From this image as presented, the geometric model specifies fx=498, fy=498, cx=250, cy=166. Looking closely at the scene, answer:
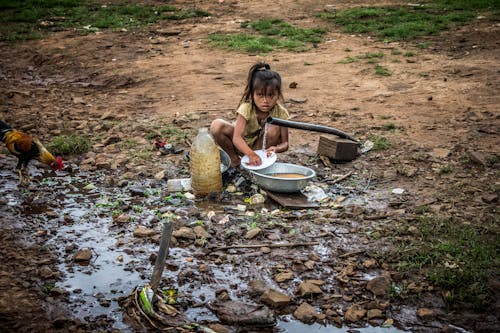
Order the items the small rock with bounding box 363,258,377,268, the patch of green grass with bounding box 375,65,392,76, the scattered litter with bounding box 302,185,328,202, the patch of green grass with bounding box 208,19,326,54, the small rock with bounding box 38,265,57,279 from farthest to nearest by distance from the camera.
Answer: the patch of green grass with bounding box 208,19,326,54 → the patch of green grass with bounding box 375,65,392,76 → the scattered litter with bounding box 302,185,328,202 → the small rock with bounding box 363,258,377,268 → the small rock with bounding box 38,265,57,279

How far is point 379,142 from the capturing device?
463cm

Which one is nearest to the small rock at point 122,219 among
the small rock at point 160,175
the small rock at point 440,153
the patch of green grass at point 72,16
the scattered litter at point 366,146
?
the small rock at point 160,175

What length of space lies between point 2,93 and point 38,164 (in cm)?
248

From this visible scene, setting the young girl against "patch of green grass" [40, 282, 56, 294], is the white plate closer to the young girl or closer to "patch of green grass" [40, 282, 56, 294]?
the young girl

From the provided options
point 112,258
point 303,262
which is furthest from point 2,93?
point 303,262

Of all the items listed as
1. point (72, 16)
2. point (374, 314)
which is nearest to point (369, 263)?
point (374, 314)

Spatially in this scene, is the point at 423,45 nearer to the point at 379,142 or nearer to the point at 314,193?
the point at 379,142

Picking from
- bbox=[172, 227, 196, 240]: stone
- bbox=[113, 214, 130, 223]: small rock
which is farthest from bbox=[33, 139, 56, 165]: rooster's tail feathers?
bbox=[172, 227, 196, 240]: stone

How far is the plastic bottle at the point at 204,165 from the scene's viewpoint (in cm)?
372

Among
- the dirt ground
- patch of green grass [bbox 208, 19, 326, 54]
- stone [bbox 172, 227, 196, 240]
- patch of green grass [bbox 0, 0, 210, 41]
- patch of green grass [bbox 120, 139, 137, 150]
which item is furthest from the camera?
patch of green grass [bbox 0, 0, 210, 41]

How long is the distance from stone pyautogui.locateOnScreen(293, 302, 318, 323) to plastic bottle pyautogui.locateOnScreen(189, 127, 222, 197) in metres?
1.45

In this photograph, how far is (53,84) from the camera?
276 inches

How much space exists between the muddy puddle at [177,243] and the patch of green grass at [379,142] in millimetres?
950

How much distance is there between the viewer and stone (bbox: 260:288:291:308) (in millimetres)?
2617
